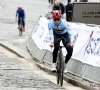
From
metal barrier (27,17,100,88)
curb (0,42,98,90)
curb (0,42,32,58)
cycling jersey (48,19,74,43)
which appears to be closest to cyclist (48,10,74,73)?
cycling jersey (48,19,74,43)

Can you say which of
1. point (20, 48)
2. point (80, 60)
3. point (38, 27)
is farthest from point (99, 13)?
point (80, 60)

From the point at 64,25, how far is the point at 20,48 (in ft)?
25.9

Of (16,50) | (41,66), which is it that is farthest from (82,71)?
(16,50)

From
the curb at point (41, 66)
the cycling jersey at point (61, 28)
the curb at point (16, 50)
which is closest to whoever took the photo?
the curb at point (41, 66)

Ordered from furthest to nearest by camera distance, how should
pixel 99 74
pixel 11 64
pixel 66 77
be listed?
pixel 11 64, pixel 66 77, pixel 99 74

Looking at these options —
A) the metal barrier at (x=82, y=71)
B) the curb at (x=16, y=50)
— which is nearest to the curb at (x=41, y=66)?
the curb at (x=16, y=50)

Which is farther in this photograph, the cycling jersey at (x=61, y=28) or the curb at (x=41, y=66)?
the cycling jersey at (x=61, y=28)

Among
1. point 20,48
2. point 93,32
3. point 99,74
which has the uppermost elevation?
point 93,32

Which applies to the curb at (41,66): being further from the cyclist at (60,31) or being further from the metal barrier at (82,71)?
the cyclist at (60,31)

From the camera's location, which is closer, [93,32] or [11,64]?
[93,32]

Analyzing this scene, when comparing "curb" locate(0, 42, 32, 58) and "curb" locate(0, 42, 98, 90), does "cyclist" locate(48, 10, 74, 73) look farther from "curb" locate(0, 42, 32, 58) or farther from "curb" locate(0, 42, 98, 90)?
"curb" locate(0, 42, 32, 58)

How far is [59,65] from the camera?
10719mm

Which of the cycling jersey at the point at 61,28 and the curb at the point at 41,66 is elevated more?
the cycling jersey at the point at 61,28

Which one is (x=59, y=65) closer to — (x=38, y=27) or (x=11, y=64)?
(x=11, y=64)
